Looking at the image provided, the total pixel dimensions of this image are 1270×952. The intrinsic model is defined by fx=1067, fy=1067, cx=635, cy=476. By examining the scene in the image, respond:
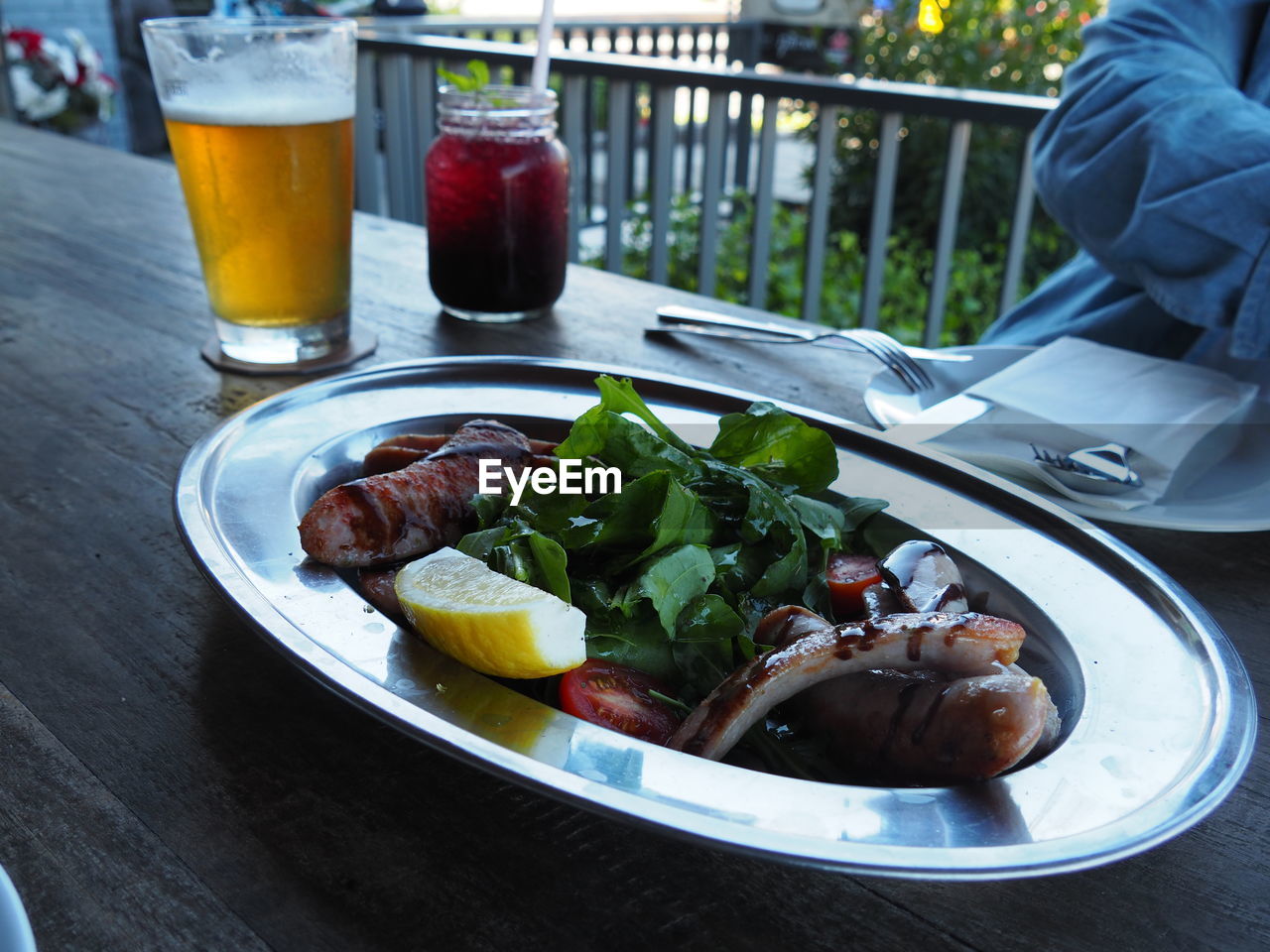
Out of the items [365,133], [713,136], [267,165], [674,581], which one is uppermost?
[267,165]

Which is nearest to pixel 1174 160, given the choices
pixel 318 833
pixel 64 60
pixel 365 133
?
pixel 318 833

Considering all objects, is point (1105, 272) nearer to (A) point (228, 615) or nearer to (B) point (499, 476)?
(B) point (499, 476)

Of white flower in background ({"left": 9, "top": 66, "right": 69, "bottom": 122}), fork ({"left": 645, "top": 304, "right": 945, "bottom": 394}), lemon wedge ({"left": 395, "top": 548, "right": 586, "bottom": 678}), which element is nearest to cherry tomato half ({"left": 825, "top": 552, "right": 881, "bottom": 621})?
lemon wedge ({"left": 395, "top": 548, "right": 586, "bottom": 678})

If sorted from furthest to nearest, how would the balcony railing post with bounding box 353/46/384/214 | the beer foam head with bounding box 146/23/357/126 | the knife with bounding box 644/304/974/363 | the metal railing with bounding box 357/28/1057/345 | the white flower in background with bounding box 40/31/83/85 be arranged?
the white flower in background with bounding box 40/31/83/85, the balcony railing post with bounding box 353/46/384/214, the metal railing with bounding box 357/28/1057/345, the knife with bounding box 644/304/974/363, the beer foam head with bounding box 146/23/357/126

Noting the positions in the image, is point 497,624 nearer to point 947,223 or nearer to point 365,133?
point 947,223

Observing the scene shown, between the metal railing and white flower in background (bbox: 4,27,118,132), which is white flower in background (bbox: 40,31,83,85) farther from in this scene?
the metal railing

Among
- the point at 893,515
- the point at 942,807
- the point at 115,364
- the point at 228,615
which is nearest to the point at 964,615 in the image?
the point at 942,807

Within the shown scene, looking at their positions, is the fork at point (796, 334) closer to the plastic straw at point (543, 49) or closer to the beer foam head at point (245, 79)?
the plastic straw at point (543, 49)
